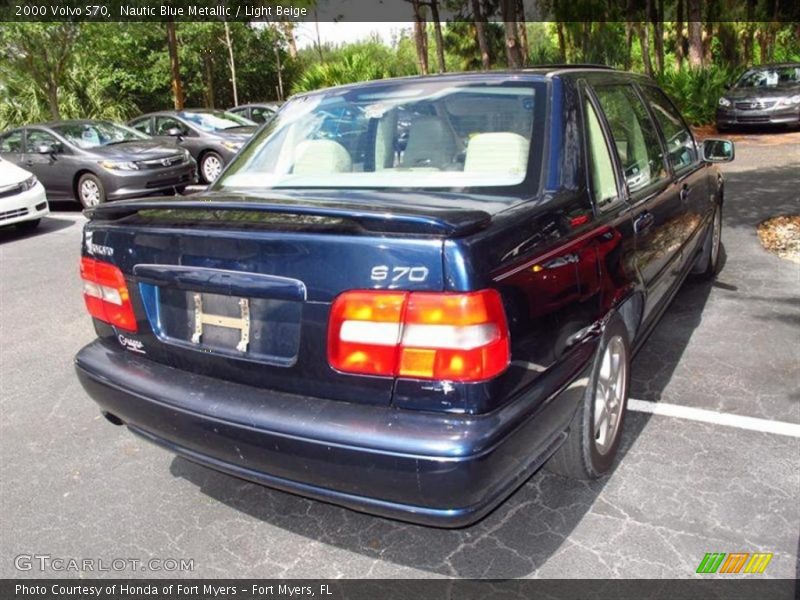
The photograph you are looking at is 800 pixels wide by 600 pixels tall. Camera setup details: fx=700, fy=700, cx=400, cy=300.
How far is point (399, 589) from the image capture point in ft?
8.09

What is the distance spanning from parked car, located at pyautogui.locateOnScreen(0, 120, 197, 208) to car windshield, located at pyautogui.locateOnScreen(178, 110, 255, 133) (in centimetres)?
163

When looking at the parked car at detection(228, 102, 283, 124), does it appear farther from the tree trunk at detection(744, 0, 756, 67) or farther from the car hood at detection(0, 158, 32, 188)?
the tree trunk at detection(744, 0, 756, 67)

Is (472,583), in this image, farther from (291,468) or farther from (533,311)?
(533,311)

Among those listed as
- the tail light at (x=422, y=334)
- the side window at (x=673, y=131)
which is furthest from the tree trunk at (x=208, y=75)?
the tail light at (x=422, y=334)

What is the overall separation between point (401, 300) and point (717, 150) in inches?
140

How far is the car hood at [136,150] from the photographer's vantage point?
36.4 ft

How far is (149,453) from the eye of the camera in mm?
3475

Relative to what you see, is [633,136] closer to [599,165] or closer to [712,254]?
[599,165]

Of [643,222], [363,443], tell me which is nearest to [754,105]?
[643,222]

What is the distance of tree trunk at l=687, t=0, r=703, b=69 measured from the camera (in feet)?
64.8

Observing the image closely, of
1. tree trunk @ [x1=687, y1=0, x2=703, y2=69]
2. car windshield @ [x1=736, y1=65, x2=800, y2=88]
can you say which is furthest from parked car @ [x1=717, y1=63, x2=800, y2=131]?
tree trunk @ [x1=687, y1=0, x2=703, y2=69]

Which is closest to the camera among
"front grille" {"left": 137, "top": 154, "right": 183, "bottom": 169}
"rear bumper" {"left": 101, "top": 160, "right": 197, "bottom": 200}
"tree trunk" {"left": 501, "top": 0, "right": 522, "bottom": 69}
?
"rear bumper" {"left": 101, "top": 160, "right": 197, "bottom": 200}

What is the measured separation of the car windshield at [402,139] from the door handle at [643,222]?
743 millimetres

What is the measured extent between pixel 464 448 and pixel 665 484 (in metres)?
1.41
